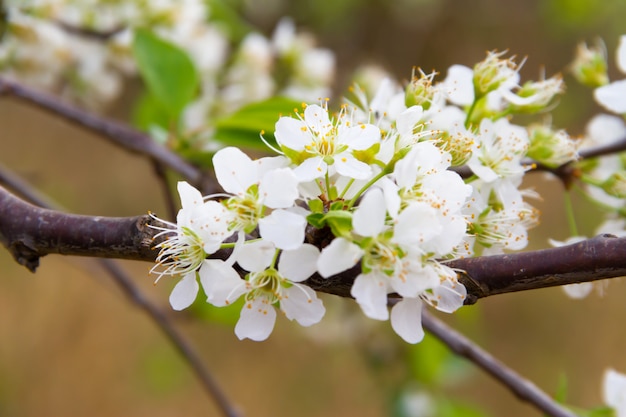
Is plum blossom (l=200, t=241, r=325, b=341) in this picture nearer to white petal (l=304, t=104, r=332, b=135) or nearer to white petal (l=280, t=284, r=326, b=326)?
white petal (l=280, t=284, r=326, b=326)

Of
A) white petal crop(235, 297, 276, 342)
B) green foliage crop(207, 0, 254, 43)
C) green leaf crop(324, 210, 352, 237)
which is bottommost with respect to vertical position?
green foliage crop(207, 0, 254, 43)

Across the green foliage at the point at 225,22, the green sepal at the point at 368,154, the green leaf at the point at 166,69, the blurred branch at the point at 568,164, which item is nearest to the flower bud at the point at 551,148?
the blurred branch at the point at 568,164

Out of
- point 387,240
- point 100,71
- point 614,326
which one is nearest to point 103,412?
point 100,71

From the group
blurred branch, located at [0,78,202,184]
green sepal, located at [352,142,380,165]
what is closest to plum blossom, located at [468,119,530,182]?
green sepal, located at [352,142,380,165]

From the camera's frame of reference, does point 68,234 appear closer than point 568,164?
Yes

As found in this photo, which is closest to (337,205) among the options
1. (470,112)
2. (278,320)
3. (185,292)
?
(185,292)

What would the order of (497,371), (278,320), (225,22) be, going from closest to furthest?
(497,371)
(225,22)
(278,320)

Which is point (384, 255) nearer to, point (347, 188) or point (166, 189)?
point (347, 188)
